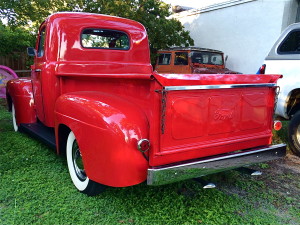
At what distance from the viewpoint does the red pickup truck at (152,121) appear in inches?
85.1

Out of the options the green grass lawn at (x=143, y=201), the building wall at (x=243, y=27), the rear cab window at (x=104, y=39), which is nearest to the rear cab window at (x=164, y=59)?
the building wall at (x=243, y=27)

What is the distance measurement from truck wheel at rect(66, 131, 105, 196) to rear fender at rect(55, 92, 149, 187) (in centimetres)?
40

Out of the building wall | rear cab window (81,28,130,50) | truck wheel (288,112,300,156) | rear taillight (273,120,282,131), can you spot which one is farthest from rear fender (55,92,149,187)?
the building wall

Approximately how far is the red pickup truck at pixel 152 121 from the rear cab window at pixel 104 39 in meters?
0.30

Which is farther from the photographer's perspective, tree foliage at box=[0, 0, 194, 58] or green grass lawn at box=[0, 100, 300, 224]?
tree foliage at box=[0, 0, 194, 58]

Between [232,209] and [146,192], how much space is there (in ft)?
2.89

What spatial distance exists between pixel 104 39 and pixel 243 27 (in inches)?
324

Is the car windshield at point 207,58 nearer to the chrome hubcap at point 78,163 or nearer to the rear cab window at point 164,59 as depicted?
the rear cab window at point 164,59

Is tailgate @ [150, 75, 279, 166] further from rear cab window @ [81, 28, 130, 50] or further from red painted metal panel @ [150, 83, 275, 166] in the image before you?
rear cab window @ [81, 28, 130, 50]

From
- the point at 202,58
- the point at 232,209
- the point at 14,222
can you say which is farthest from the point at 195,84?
the point at 202,58

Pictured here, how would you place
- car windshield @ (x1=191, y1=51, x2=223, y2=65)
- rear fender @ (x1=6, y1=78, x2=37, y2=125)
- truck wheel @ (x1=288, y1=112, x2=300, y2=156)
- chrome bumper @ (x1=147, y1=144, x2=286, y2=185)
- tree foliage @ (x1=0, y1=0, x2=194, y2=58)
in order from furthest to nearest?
car windshield @ (x1=191, y1=51, x2=223, y2=65)
tree foliage @ (x1=0, y1=0, x2=194, y2=58)
rear fender @ (x1=6, y1=78, x2=37, y2=125)
truck wheel @ (x1=288, y1=112, x2=300, y2=156)
chrome bumper @ (x1=147, y1=144, x2=286, y2=185)

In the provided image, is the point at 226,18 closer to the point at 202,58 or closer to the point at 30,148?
the point at 202,58

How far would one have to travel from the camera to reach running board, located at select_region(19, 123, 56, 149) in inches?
135

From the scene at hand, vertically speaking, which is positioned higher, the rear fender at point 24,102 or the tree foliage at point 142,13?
the tree foliage at point 142,13
